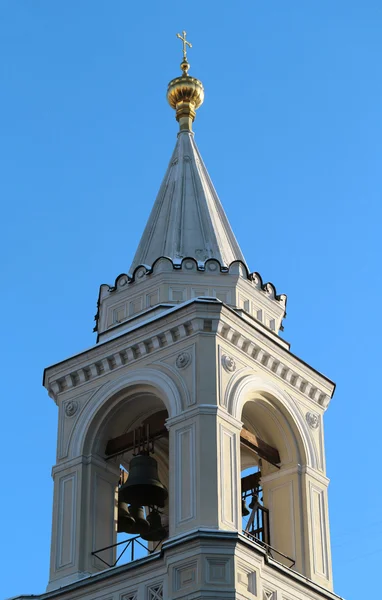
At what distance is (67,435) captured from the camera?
30.9m

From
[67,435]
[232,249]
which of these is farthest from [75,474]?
[232,249]

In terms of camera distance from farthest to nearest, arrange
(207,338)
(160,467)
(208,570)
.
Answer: (160,467)
(207,338)
(208,570)

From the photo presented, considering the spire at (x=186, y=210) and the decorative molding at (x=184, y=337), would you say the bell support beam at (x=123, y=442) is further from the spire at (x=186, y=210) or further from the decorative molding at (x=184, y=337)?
the spire at (x=186, y=210)

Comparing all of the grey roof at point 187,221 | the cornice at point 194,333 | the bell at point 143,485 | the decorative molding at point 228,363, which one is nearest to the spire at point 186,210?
the grey roof at point 187,221

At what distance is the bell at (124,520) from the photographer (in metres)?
30.7

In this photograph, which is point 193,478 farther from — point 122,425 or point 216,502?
point 122,425

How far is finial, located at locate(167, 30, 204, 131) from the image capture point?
1421 inches

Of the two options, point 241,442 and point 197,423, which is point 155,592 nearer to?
point 197,423

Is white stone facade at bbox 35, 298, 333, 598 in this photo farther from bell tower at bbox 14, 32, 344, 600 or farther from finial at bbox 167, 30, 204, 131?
finial at bbox 167, 30, 204, 131

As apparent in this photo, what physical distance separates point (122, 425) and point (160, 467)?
5.14 feet

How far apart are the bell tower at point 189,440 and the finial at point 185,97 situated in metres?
3.70

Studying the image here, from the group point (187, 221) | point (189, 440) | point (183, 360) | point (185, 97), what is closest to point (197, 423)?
point (189, 440)

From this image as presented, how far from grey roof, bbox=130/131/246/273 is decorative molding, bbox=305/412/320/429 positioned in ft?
10.9

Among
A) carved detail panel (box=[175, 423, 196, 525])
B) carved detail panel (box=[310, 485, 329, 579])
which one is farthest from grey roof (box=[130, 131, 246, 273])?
carved detail panel (box=[310, 485, 329, 579])
